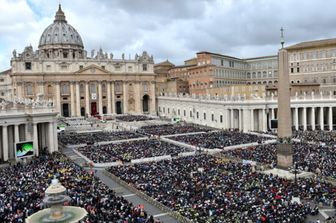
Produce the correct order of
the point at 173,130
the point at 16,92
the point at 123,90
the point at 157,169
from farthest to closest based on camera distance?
the point at 123,90 → the point at 16,92 → the point at 173,130 → the point at 157,169

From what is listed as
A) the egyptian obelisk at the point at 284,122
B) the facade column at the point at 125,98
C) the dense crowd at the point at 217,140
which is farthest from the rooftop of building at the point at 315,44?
the egyptian obelisk at the point at 284,122

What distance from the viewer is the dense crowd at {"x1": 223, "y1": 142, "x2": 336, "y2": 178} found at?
30337 millimetres

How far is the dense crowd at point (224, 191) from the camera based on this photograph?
2009cm

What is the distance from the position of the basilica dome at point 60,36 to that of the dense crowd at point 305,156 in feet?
271

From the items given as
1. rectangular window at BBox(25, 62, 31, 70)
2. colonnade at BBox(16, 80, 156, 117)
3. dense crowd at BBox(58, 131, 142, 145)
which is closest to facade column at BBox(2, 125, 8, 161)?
dense crowd at BBox(58, 131, 142, 145)

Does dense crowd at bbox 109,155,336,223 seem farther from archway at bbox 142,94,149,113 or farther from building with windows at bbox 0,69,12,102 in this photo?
building with windows at bbox 0,69,12,102

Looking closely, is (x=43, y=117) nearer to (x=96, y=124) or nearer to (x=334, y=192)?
(x=96, y=124)

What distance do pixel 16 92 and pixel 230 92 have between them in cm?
4663

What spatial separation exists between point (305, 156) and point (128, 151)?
60.3 feet

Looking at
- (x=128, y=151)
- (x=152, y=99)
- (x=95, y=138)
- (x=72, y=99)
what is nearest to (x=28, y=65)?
(x=72, y=99)

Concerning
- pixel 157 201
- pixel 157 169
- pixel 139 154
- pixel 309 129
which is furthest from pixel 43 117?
pixel 309 129

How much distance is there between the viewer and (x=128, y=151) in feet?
137

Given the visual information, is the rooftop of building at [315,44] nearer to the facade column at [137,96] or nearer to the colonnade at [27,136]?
the facade column at [137,96]

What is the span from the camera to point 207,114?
70.9 meters
